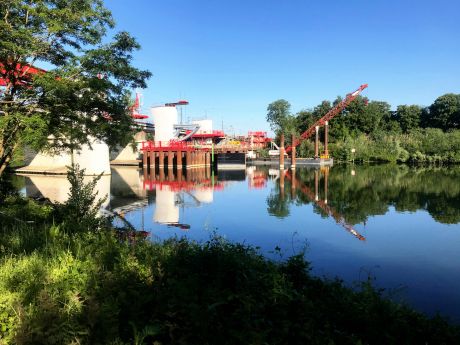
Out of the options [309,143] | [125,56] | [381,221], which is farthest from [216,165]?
[125,56]

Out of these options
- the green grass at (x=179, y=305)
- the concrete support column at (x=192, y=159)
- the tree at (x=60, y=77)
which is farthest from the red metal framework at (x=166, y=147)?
the green grass at (x=179, y=305)

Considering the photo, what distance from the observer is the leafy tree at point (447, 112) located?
224 ft

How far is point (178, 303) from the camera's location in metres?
3.60

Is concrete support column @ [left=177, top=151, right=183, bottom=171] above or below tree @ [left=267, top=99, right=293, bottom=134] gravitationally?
below

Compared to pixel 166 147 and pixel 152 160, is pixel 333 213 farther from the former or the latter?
pixel 152 160

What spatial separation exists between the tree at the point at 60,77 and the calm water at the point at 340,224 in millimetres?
3326

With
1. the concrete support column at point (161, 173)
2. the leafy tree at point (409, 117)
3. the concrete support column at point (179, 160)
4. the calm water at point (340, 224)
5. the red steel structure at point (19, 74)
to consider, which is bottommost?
the calm water at point (340, 224)

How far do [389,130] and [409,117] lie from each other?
4.87 meters

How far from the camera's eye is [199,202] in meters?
19.2

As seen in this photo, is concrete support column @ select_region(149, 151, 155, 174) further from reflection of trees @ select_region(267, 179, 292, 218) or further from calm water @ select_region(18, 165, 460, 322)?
reflection of trees @ select_region(267, 179, 292, 218)

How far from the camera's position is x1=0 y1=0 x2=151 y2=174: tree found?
760 centimetres

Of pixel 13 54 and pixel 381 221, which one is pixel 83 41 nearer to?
pixel 13 54

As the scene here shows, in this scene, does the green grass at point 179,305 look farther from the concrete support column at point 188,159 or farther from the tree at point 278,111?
the tree at point 278,111

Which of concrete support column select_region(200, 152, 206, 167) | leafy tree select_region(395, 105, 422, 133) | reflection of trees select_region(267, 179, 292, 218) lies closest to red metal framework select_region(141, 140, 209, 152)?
concrete support column select_region(200, 152, 206, 167)
